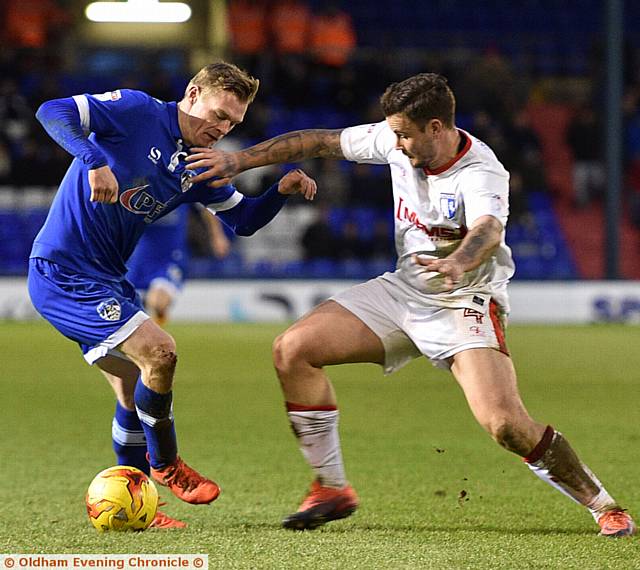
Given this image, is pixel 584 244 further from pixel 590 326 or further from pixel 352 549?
pixel 352 549

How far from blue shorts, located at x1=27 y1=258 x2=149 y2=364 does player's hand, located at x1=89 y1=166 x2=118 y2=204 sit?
430mm

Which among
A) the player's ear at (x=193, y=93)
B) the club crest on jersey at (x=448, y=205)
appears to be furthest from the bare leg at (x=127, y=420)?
the club crest on jersey at (x=448, y=205)

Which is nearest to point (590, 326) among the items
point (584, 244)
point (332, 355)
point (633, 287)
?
point (633, 287)

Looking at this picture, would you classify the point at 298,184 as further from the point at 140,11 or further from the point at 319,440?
the point at 140,11

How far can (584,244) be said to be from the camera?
721 inches

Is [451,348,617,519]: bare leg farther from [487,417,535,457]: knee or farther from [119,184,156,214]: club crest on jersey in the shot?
[119,184,156,214]: club crest on jersey

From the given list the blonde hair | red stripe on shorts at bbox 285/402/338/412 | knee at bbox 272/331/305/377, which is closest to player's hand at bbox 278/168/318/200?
the blonde hair

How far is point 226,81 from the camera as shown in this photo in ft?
15.7

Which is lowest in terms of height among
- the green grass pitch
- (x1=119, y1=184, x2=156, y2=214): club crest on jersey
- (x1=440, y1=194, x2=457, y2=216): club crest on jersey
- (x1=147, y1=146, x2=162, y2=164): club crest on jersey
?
the green grass pitch

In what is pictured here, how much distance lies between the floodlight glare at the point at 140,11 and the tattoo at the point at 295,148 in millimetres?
13978

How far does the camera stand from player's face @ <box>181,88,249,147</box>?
4.80m

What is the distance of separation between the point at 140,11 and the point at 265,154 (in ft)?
46.7

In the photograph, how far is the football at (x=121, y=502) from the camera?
446cm

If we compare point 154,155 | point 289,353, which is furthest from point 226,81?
point 289,353
